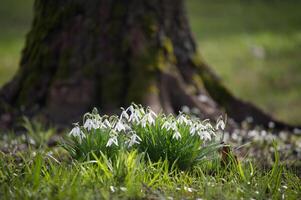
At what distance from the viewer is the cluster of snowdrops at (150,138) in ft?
17.4

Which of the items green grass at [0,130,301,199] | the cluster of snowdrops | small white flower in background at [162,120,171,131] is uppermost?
small white flower in background at [162,120,171,131]

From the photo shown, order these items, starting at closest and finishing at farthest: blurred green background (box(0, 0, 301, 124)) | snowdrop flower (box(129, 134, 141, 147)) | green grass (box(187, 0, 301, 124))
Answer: snowdrop flower (box(129, 134, 141, 147)), green grass (box(187, 0, 301, 124)), blurred green background (box(0, 0, 301, 124))

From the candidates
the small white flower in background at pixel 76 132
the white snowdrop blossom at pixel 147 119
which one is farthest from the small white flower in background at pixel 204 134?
the small white flower in background at pixel 76 132

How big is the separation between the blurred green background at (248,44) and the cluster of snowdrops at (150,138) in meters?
6.18

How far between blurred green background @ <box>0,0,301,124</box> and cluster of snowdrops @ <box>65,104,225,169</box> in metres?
6.18

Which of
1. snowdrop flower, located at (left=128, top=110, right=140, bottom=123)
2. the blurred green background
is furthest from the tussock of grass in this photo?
the blurred green background

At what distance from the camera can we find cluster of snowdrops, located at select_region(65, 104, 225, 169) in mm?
5293

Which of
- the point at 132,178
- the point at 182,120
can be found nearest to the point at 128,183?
the point at 132,178

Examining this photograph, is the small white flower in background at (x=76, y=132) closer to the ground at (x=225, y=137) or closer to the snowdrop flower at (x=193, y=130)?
the ground at (x=225, y=137)

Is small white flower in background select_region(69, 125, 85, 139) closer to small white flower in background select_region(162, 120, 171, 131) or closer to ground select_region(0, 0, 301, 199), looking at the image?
ground select_region(0, 0, 301, 199)

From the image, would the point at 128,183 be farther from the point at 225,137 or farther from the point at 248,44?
the point at 248,44

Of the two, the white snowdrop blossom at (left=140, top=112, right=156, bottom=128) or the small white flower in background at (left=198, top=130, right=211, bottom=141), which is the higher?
the white snowdrop blossom at (left=140, top=112, right=156, bottom=128)

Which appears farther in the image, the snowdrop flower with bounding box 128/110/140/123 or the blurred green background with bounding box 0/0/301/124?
the blurred green background with bounding box 0/0/301/124

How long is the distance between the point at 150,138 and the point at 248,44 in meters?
11.4
